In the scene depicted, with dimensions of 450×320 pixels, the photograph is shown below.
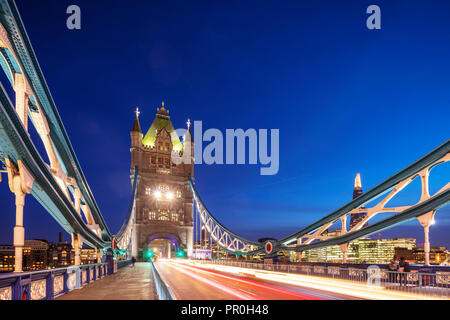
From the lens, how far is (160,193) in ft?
233

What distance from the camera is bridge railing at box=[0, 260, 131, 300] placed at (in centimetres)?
835

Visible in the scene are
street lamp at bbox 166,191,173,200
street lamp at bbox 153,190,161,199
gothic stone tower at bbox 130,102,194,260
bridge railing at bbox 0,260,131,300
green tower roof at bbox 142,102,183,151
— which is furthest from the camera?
green tower roof at bbox 142,102,183,151

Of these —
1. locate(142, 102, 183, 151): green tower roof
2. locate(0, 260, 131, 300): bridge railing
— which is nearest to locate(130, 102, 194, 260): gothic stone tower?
locate(142, 102, 183, 151): green tower roof

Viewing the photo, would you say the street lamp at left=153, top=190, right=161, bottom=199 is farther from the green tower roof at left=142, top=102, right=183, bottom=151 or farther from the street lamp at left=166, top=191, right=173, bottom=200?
the green tower roof at left=142, top=102, right=183, bottom=151

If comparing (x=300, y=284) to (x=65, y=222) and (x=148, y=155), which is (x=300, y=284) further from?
(x=148, y=155)

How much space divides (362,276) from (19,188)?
16.4m

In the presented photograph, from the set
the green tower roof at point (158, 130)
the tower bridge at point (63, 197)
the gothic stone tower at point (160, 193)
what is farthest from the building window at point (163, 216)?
the tower bridge at point (63, 197)

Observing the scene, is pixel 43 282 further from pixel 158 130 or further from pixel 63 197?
pixel 158 130

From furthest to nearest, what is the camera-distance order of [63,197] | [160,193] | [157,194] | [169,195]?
[169,195]
[160,193]
[157,194]
[63,197]

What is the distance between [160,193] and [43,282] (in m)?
60.5

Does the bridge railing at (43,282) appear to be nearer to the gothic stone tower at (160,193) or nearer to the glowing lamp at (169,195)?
the gothic stone tower at (160,193)

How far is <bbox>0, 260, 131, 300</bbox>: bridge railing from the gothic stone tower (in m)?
49.4

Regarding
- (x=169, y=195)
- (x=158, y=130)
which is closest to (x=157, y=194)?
(x=169, y=195)
